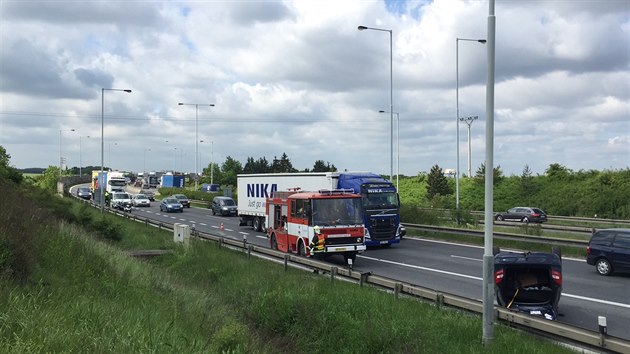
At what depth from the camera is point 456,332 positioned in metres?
8.94

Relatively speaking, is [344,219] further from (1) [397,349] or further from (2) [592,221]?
(2) [592,221]

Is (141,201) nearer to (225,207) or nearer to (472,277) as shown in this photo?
(225,207)

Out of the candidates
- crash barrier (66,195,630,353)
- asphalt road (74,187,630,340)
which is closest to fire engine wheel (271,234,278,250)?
asphalt road (74,187,630,340)

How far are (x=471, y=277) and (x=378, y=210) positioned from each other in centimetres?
841

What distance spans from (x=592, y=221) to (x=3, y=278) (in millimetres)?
41329

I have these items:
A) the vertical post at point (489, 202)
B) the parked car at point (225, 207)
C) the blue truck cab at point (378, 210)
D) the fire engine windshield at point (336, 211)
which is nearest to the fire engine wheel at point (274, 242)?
the fire engine windshield at point (336, 211)

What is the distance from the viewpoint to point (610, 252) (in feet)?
56.3

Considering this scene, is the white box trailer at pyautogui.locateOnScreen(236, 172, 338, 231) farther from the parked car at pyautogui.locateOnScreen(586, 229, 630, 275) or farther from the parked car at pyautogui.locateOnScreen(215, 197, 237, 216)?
the parked car at pyautogui.locateOnScreen(215, 197, 237, 216)

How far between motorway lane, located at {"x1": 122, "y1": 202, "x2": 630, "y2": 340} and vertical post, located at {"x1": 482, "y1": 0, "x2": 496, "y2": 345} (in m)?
3.25

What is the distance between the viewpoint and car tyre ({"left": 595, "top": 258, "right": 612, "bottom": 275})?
56.4ft

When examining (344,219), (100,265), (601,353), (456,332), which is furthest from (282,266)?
(601,353)

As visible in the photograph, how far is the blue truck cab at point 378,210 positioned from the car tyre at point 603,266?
907cm

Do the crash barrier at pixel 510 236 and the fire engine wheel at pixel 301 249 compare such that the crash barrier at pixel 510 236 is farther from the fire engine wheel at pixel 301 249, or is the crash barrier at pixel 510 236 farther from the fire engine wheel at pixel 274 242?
→ the fire engine wheel at pixel 274 242

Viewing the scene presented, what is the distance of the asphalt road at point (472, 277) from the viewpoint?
11.7m
